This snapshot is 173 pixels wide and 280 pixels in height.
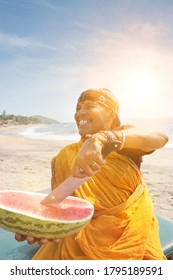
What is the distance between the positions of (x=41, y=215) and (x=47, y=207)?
0.43 ft

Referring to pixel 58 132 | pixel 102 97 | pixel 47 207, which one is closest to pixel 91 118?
pixel 102 97

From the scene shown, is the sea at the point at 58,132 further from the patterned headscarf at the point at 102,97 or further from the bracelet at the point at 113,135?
the bracelet at the point at 113,135

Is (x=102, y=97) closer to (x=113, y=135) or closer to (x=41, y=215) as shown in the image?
(x=113, y=135)

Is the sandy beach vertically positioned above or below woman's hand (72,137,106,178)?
below

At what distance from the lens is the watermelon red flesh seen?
2.23 m

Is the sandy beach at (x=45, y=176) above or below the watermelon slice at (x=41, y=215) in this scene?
below

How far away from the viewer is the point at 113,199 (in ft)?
8.57

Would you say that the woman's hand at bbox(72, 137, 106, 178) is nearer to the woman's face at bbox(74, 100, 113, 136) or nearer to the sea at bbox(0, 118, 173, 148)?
the woman's face at bbox(74, 100, 113, 136)

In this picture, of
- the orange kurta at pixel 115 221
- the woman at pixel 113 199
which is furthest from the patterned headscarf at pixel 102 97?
the orange kurta at pixel 115 221

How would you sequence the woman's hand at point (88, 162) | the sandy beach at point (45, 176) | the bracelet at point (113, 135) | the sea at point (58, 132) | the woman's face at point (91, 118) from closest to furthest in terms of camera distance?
the woman's hand at point (88, 162)
the bracelet at point (113, 135)
the woman's face at point (91, 118)
the sandy beach at point (45, 176)
the sea at point (58, 132)

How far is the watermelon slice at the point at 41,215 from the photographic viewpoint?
Result: 205 cm

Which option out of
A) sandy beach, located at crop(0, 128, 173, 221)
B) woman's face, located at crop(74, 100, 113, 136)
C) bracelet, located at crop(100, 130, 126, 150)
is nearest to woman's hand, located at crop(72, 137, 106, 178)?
bracelet, located at crop(100, 130, 126, 150)

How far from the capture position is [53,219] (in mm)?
2092
